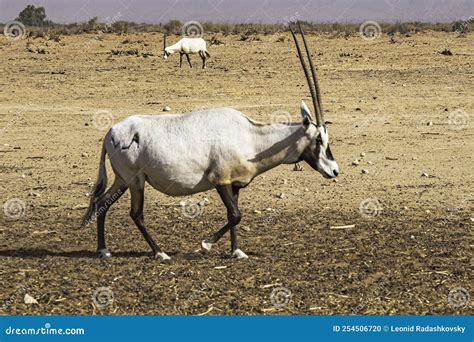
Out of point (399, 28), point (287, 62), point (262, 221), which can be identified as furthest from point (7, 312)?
point (399, 28)

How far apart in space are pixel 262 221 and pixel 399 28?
30.1 meters

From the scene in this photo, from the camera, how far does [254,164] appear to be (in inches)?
356

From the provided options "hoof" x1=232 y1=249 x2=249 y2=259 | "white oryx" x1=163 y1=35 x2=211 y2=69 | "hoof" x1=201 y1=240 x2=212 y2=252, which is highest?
"white oryx" x1=163 y1=35 x2=211 y2=69

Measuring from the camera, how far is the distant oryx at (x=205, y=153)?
29.1ft

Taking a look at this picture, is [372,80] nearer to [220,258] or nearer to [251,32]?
[220,258]

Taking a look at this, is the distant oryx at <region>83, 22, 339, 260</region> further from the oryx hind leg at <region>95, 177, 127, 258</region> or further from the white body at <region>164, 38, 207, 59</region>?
the white body at <region>164, 38, 207, 59</region>

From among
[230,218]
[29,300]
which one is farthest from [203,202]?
[29,300]

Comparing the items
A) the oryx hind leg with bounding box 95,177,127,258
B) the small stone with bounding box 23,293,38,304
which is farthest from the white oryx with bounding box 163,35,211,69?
the small stone with bounding box 23,293,38,304

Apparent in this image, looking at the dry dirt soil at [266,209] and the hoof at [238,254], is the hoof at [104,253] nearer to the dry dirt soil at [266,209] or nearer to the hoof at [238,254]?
the dry dirt soil at [266,209]

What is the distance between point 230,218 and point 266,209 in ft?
7.70

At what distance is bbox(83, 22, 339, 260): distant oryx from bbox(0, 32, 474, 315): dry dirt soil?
22.5 inches

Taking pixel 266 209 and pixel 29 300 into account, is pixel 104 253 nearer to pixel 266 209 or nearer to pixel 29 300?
pixel 29 300

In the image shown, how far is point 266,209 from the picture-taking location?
11.2m

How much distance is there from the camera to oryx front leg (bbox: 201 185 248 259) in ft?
29.1
